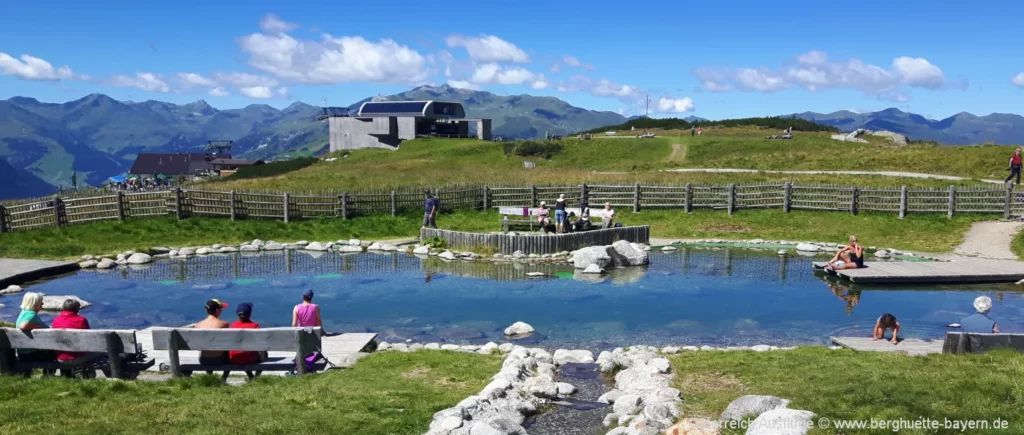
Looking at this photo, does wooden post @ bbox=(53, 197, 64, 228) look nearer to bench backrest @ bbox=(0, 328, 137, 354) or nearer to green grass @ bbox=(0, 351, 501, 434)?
bench backrest @ bbox=(0, 328, 137, 354)

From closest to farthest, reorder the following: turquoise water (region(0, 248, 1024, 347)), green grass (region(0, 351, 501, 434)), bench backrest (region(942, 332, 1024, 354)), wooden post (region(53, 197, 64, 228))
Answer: green grass (region(0, 351, 501, 434)), bench backrest (region(942, 332, 1024, 354)), turquoise water (region(0, 248, 1024, 347)), wooden post (region(53, 197, 64, 228))

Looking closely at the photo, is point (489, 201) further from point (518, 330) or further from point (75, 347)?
point (75, 347)

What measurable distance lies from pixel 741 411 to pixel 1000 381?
3127mm

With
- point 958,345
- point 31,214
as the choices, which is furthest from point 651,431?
point 31,214

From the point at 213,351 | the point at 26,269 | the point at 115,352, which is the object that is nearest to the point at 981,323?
the point at 213,351

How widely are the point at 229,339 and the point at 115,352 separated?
148cm

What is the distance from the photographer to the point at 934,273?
2127 cm

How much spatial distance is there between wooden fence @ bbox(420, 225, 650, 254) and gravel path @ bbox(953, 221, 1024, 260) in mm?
12481

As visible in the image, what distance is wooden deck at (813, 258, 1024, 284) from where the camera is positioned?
21062 mm

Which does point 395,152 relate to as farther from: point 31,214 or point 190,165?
point 190,165

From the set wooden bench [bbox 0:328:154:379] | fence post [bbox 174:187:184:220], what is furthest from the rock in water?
fence post [bbox 174:187:184:220]

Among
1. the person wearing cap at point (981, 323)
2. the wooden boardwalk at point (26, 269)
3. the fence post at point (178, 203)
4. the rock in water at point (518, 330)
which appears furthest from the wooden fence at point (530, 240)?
the person wearing cap at point (981, 323)

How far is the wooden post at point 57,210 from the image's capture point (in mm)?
27016

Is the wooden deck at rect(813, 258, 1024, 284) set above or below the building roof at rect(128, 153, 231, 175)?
below
